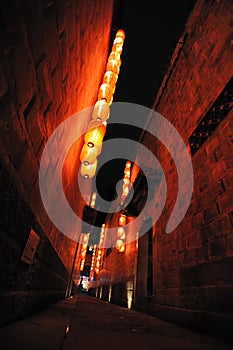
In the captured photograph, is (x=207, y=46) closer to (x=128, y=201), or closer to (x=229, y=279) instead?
(x=229, y=279)

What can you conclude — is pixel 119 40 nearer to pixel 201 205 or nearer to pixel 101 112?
pixel 101 112

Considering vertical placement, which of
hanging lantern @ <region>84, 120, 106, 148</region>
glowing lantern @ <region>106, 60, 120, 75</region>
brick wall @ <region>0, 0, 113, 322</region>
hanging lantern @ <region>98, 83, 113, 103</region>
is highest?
glowing lantern @ <region>106, 60, 120, 75</region>

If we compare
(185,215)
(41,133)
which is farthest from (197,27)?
(41,133)

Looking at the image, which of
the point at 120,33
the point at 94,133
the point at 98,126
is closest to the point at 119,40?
the point at 120,33

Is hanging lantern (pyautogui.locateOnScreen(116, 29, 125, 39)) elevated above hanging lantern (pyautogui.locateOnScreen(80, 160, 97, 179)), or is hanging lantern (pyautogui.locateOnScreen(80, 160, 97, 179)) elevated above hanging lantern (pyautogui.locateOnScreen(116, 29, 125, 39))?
hanging lantern (pyautogui.locateOnScreen(116, 29, 125, 39))

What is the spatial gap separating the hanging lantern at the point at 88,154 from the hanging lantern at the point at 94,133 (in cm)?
15

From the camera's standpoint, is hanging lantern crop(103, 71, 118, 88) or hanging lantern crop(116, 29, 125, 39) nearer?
hanging lantern crop(103, 71, 118, 88)

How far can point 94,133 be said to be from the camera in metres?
3.12

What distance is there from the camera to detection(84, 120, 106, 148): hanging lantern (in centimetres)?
311

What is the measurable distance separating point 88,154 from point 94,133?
1.44 ft

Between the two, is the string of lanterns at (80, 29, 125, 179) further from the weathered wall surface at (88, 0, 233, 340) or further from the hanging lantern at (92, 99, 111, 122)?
the weathered wall surface at (88, 0, 233, 340)

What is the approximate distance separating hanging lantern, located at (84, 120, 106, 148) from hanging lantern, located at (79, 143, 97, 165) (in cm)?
15

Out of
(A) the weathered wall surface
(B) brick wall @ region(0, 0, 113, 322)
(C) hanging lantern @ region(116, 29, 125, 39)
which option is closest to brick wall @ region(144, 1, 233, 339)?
(A) the weathered wall surface

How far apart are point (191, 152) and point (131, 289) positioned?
17.1 feet
